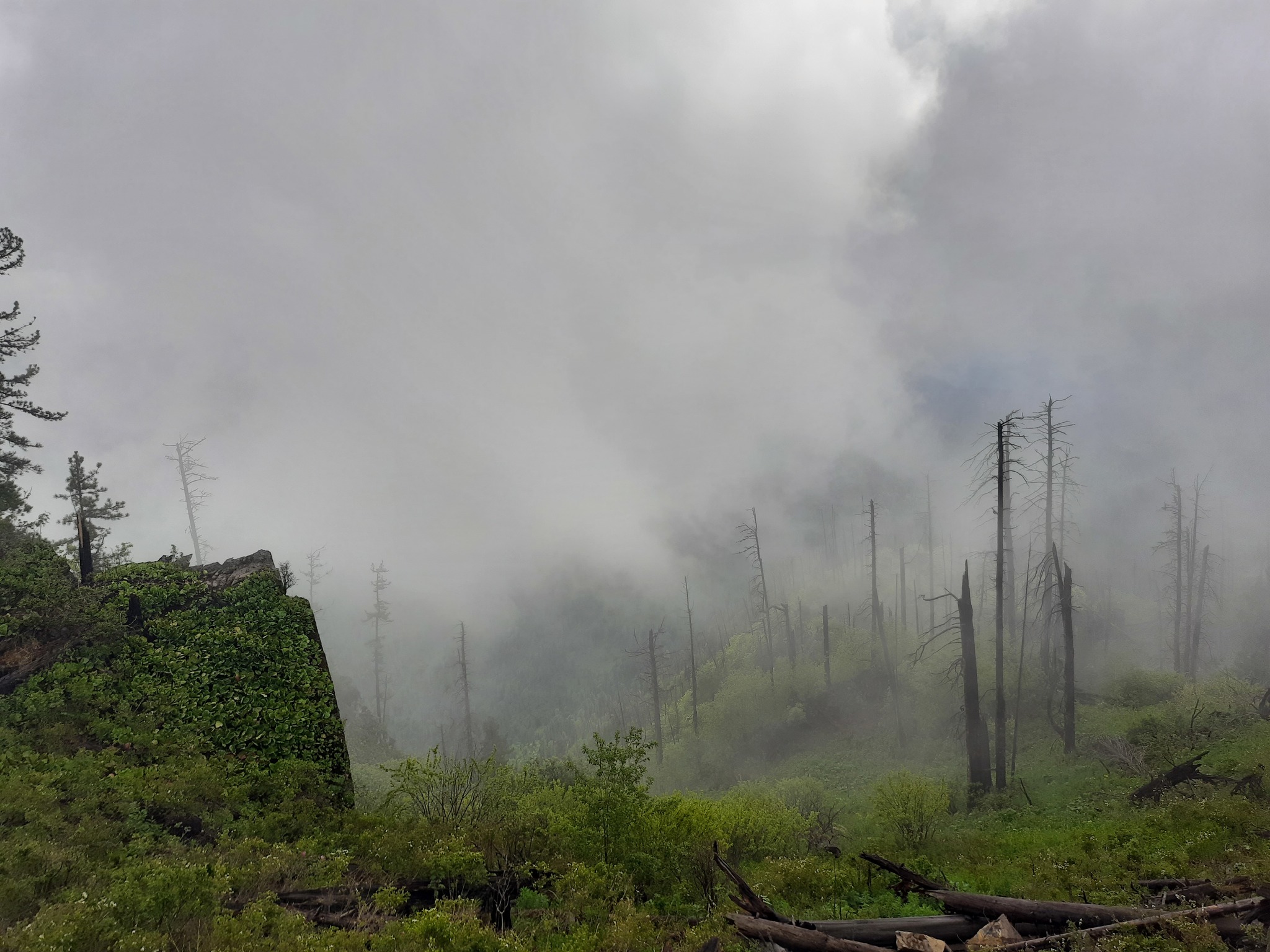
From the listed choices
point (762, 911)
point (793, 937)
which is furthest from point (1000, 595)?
point (793, 937)

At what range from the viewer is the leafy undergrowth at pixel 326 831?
7.90 m

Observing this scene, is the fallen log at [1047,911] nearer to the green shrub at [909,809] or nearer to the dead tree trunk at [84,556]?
the green shrub at [909,809]

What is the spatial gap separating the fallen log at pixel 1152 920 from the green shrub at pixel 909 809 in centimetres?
1254

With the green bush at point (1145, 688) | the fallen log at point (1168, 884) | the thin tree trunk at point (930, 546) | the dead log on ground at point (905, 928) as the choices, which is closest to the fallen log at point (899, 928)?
the dead log on ground at point (905, 928)

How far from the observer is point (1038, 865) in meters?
14.0

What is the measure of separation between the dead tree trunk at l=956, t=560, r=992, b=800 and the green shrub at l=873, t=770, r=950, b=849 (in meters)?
7.66

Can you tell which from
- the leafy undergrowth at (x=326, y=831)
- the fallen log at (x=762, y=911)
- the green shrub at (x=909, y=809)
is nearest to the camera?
the leafy undergrowth at (x=326, y=831)

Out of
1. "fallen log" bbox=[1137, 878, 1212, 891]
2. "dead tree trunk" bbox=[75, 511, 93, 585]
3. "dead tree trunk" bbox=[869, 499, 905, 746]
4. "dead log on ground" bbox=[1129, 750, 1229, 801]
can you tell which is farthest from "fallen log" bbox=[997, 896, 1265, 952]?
→ "dead tree trunk" bbox=[869, 499, 905, 746]

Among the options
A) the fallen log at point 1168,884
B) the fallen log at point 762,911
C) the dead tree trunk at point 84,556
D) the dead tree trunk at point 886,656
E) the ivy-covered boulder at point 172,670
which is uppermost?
the dead tree trunk at point 84,556

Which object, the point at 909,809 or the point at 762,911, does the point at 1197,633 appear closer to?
the point at 909,809

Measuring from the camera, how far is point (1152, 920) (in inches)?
304

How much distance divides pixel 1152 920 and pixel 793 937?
516 centimetres

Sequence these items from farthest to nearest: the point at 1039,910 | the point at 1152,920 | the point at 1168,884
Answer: the point at 1168,884 < the point at 1039,910 < the point at 1152,920

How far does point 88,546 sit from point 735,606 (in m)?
137
